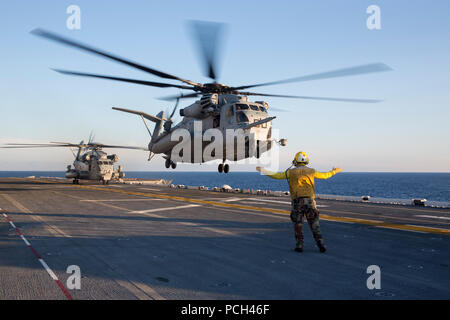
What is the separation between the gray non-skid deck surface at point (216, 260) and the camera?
4.77m

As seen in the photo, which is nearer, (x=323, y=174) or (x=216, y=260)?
(x=216, y=260)

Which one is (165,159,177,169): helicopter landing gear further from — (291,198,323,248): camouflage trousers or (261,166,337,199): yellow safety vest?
(291,198,323,248): camouflage trousers

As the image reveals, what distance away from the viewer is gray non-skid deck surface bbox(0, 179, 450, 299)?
4.77 meters

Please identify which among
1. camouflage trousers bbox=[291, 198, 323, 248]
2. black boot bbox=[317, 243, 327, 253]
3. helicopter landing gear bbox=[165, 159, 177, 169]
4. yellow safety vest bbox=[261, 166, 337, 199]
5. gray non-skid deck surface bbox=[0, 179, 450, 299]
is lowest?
gray non-skid deck surface bbox=[0, 179, 450, 299]

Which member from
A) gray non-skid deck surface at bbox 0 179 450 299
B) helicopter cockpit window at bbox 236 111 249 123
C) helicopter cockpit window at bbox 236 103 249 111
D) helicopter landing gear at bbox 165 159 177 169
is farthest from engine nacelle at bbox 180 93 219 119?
gray non-skid deck surface at bbox 0 179 450 299

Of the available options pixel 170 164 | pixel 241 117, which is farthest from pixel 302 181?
pixel 170 164

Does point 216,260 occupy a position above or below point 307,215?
below

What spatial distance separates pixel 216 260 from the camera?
257 inches

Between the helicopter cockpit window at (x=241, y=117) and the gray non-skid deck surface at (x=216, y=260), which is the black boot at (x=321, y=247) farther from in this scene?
the helicopter cockpit window at (x=241, y=117)

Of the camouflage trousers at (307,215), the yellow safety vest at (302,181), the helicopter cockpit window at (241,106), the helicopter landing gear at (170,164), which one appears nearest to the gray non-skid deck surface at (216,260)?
the camouflage trousers at (307,215)

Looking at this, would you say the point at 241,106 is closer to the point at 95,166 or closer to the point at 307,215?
the point at 307,215

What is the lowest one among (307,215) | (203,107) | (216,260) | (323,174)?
(216,260)

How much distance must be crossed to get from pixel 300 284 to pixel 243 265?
4.52 ft
